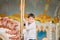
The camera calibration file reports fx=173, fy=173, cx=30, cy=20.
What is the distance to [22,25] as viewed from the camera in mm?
2266

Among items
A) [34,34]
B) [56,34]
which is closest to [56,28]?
[56,34]

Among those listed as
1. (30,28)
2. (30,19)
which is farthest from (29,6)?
(30,28)

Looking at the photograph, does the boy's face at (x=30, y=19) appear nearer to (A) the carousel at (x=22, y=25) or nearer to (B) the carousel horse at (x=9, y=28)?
(A) the carousel at (x=22, y=25)

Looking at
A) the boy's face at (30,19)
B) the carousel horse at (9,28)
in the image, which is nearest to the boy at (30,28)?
the boy's face at (30,19)

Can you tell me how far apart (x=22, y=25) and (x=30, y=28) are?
115 mm

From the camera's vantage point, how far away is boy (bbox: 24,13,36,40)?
227 cm

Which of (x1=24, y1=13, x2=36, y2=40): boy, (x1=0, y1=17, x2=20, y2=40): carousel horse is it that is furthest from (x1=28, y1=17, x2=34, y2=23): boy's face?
(x1=0, y1=17, x2=20, y2=40): carousel horse

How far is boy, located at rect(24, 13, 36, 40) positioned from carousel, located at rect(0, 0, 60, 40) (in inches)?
1.7

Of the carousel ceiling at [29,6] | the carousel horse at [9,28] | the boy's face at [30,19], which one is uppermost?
the carousel ceiling at [29,6]

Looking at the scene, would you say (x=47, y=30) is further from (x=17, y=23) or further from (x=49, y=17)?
(x=17, y=23)

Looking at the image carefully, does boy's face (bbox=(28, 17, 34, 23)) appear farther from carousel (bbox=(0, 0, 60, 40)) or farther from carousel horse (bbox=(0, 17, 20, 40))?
carousel horse (bbox=(0, 17, 20, 40))

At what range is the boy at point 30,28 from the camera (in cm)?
227

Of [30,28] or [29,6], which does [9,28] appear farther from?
[29,6]

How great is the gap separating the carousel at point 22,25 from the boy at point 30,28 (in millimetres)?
43
